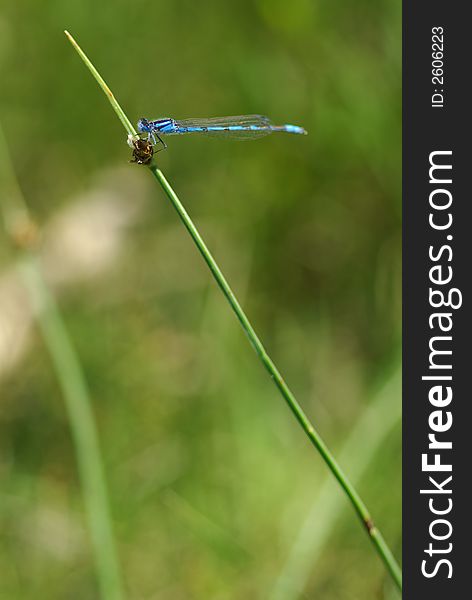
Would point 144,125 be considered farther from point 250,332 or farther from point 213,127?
point 250,332

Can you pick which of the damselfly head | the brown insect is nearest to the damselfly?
the damselfly head

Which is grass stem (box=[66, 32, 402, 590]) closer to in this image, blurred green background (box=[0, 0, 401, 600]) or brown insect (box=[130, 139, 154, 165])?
brown insect (box=[130, 139, 154, 165])

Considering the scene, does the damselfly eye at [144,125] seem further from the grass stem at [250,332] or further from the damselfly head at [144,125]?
the grass stem at [250,332]

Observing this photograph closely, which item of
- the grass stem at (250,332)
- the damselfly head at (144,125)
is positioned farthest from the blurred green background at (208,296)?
the damselfly head at (144,125)

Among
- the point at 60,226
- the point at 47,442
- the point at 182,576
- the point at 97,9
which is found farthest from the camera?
the point at 97,9

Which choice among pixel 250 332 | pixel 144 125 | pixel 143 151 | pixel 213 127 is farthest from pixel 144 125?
pixel 250 332

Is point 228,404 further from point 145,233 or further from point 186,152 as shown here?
point 186,152

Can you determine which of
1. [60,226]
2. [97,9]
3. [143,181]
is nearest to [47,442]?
[60,226]
